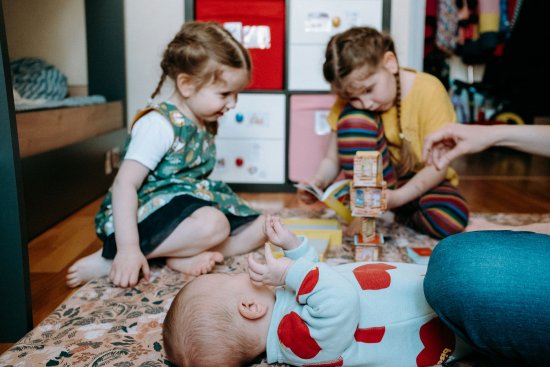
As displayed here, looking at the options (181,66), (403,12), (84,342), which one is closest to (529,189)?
(403,12)

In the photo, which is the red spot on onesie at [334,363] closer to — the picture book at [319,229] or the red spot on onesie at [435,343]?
the red spot on onesie at [435,343]

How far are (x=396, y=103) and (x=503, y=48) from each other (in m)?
2.17

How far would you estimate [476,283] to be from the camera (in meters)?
0.59

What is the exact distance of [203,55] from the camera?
1.21 m

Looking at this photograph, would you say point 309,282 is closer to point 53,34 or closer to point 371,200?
point 371,200

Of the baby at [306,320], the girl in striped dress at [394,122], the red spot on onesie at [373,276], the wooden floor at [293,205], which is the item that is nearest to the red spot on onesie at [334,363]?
the baby at [306,320]

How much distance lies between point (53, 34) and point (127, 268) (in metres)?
1.38

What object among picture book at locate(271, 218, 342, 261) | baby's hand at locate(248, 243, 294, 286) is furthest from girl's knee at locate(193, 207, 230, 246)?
→ baby's hand at locate(248, 243, 294, 286)

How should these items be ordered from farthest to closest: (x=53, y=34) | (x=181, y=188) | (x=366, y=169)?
(x=53, y=34) < (x=181, y=188) < (x=366, y=169)

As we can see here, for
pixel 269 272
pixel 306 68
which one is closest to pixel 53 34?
pixel 306 68

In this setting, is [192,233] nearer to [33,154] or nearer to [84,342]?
[84,342]

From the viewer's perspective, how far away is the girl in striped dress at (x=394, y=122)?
131cm

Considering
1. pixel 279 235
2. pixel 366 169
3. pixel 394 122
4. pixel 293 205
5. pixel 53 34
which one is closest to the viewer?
pixel 279 235

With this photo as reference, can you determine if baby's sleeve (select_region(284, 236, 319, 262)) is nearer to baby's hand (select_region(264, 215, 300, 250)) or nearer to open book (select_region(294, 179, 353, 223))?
baby's hand (select_region(264, 215, 300, 250))
